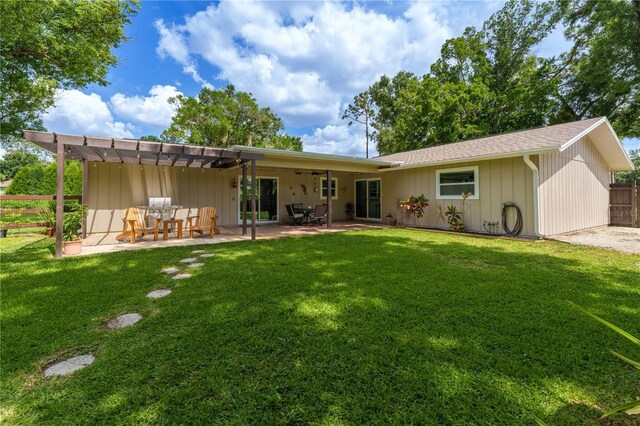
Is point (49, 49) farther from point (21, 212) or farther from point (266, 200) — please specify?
point (266, 200)

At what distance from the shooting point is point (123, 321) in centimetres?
273

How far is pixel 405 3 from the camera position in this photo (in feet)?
34.6

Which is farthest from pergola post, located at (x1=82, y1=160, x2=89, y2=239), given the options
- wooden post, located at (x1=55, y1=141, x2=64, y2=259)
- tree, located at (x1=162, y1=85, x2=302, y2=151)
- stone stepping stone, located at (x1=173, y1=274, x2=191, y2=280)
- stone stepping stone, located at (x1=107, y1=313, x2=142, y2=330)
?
tree, located at (x1=162, y1=85, x2=302, y2=151)

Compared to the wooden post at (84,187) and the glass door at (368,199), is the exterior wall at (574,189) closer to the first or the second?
the glass door at (368,199)

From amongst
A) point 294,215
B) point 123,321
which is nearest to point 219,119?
point 294,215

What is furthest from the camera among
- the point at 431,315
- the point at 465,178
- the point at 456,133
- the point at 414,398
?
the point at 456,133

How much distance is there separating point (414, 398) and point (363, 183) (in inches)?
462

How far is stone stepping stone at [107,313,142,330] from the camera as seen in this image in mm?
2629

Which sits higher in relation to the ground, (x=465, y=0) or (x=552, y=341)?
(x=465, y=0)

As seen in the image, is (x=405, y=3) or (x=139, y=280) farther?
(x=405, y=3)

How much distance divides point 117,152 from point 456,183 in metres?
9.70

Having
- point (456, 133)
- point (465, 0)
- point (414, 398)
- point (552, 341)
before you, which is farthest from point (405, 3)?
point (414, 398)

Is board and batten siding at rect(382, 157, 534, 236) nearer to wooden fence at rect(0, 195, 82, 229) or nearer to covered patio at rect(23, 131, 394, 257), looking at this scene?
covered patio at rect(23, 131, 394, 257)

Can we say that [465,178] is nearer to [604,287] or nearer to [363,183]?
[363,183]
